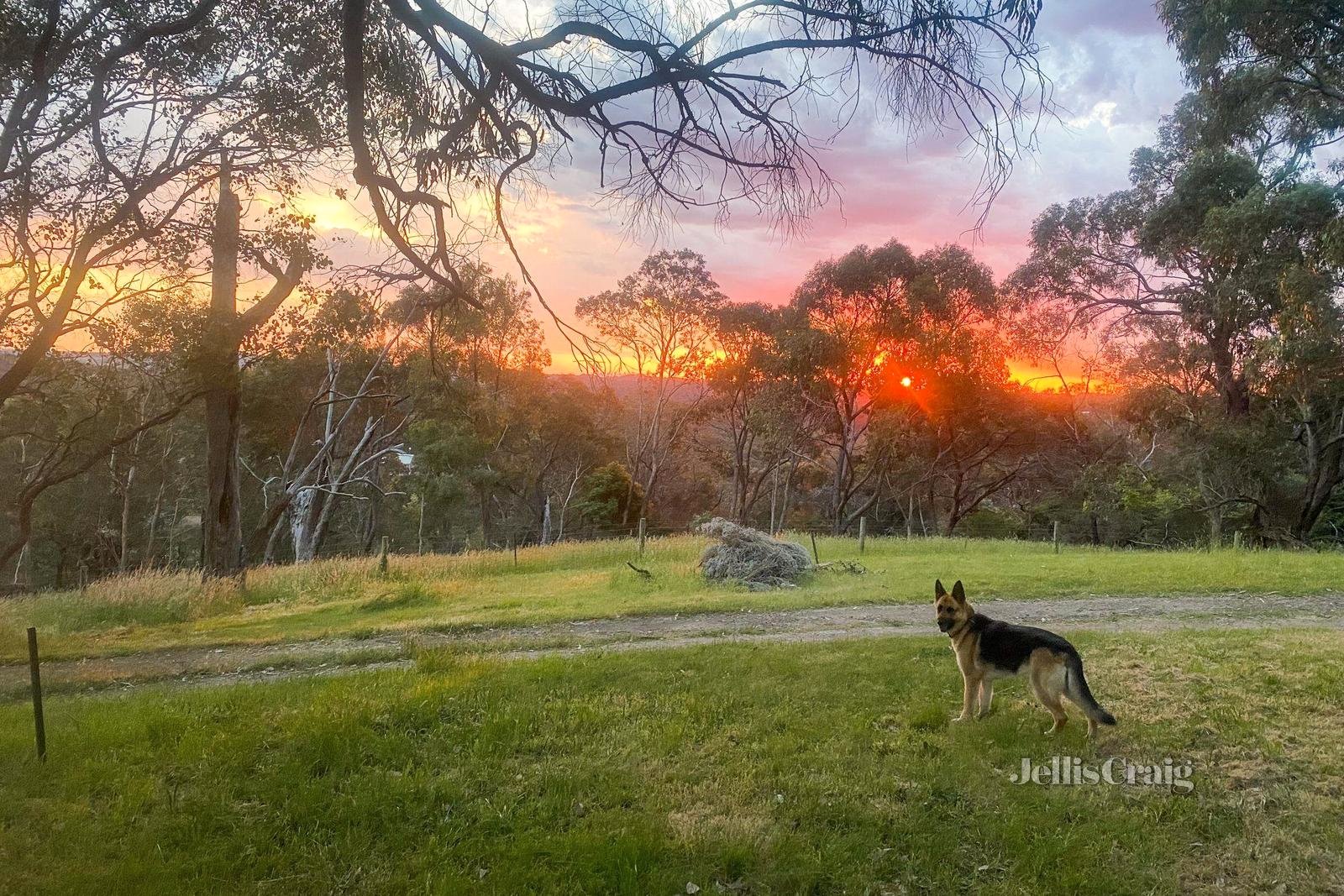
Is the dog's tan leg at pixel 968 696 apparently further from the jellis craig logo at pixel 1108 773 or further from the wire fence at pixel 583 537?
the wire fence at pixel 583 537

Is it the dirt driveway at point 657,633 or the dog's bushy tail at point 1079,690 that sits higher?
the dog's bushy tail at point 1079,690

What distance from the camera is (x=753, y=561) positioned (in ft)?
49.4

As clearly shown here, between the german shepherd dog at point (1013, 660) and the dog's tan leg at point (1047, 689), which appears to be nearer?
the german shepherd dog at point (1013, 660)

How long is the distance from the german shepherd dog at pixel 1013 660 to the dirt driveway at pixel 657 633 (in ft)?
11.8

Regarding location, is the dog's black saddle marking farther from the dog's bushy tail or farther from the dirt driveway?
the dirt driveway

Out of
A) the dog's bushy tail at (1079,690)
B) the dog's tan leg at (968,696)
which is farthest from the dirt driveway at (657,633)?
the dog's bushy tail at (1079,690)

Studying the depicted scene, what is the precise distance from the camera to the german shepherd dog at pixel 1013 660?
186 inches

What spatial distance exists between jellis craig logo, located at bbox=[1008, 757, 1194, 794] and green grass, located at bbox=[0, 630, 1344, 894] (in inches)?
4.1

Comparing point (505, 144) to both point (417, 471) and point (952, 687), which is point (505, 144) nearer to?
point (952, 687)

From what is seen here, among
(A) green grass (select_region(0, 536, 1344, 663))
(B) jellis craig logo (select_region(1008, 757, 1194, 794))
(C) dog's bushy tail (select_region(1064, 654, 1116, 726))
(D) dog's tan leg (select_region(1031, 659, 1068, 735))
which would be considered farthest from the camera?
(A) green grass (select_region(0, 536, 1344, 663))

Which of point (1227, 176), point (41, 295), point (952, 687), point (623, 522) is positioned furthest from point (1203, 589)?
point (623, 522)

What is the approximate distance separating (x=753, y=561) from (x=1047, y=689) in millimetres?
10256

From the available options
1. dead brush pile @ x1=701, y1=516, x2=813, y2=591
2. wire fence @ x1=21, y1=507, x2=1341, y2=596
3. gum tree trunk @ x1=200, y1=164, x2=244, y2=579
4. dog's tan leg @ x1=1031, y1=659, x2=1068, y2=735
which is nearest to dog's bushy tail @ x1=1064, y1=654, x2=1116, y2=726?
dog's tan leg @ x1=1031, y1=659, x2=1068, y2=735

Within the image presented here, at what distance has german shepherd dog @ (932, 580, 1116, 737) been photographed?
4.73 meters
